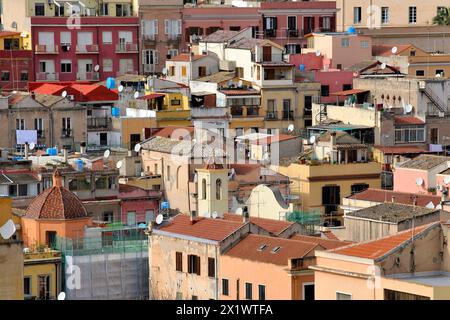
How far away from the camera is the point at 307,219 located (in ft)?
158

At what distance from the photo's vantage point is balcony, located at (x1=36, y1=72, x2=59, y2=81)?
73938 mm

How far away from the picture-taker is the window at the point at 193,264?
41.4 m

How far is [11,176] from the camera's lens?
169ft

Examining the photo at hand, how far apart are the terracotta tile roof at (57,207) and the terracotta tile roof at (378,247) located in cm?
1217

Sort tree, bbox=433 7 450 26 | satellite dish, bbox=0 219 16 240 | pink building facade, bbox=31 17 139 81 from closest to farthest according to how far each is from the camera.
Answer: satellite dish, bbox=0 219 16 240
pink building facade, bbox=31 17 139 81
tree, bbox=433 7 450 26

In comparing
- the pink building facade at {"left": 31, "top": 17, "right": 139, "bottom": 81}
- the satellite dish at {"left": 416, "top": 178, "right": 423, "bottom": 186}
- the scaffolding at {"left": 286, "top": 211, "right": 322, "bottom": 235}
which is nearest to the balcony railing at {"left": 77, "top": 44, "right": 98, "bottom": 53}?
the pink building facade at {"left": 31, "top": 17, "right": 139, "bottom": 81}

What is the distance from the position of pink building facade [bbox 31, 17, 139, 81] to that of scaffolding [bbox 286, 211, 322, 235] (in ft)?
84.4

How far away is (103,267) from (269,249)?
5.06 meters

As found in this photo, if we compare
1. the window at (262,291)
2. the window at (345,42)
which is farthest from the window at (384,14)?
the window at (262,291)

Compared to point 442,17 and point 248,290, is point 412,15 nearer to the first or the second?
point 442,17

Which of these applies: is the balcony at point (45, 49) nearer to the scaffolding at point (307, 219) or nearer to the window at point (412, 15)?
the window at point (412, 15)

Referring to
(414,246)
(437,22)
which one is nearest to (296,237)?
(414,246)

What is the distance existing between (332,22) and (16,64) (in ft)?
37.7

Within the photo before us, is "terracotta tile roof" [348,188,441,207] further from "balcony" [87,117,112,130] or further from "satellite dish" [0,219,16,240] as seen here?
"balcony" [87,117,112,130]
